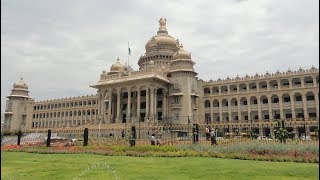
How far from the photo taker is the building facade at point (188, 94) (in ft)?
168

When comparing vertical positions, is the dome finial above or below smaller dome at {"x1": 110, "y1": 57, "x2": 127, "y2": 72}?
above

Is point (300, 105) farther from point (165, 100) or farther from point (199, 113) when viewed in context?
point (165, 100)

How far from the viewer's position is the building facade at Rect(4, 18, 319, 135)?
51188mm

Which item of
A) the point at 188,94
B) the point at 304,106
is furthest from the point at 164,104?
the point at 304,106

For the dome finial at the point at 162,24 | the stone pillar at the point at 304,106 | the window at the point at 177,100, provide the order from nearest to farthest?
the stone pillar at the point at 304,106, the window at the point at 177,100, the dome finial at the point at 162,24

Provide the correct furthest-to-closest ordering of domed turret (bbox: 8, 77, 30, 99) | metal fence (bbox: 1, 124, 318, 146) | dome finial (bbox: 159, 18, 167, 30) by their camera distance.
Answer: domed turret (bbox: 8, 77, 30, 99) → dome finial (bbox: 159, 18, 167, 30) → metal fence (bbox: 1, 124, 318, 146)

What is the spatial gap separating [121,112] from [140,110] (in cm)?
448

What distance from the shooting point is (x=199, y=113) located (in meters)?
56.8

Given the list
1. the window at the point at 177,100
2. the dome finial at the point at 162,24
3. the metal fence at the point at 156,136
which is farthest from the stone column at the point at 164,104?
the dome finial at the point at 162,24

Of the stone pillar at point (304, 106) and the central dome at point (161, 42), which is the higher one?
the central dome at point (161, 42)

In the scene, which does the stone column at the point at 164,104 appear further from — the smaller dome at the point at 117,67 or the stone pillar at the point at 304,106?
the stone pillar at the point at 304,106

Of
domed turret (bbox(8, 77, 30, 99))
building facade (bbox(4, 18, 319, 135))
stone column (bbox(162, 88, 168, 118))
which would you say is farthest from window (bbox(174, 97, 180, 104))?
domed turret (bbox(8, 77, 30, 99))

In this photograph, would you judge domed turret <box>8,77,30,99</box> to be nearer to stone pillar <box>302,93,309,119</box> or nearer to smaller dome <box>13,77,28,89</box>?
smaller dome <box>13,77,28,89</box>

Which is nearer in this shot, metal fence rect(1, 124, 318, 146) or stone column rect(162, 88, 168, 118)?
metal fence rect(1, 124, 318, 146)
